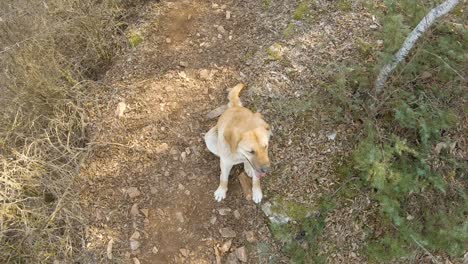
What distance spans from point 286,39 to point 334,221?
7.68 ft

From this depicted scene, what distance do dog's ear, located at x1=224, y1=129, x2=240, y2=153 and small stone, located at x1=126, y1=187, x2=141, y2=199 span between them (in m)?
1.45

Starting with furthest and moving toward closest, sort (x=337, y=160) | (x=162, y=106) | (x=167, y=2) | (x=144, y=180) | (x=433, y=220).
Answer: (x=167, y=2) → (x=162, y=106) → (x=144, y=180) → (x=337, y=160) → (x=433, y=220)

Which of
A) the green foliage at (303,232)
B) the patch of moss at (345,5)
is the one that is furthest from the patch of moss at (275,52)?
the green foliage at (303,232)

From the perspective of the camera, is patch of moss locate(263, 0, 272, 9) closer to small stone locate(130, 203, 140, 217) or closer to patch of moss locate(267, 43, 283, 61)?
patch of moss locate(267, 43, 283, 61)

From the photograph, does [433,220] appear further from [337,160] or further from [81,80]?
[81,80]

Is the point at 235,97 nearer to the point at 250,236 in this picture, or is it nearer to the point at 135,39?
the point at 250,236

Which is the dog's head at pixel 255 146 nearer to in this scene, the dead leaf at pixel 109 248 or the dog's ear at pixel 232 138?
→ the dog's ear at pixel 232 138

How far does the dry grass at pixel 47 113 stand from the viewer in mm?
4383

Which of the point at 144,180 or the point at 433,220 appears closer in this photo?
the point at 433,220

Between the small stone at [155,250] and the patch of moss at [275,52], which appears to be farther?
the patch of moss at [275,52]

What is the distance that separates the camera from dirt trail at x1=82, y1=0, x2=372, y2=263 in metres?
4.39

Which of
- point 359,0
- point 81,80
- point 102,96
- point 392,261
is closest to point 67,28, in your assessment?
point 81,80

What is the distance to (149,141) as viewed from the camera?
4891 mm

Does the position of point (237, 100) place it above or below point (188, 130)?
above
